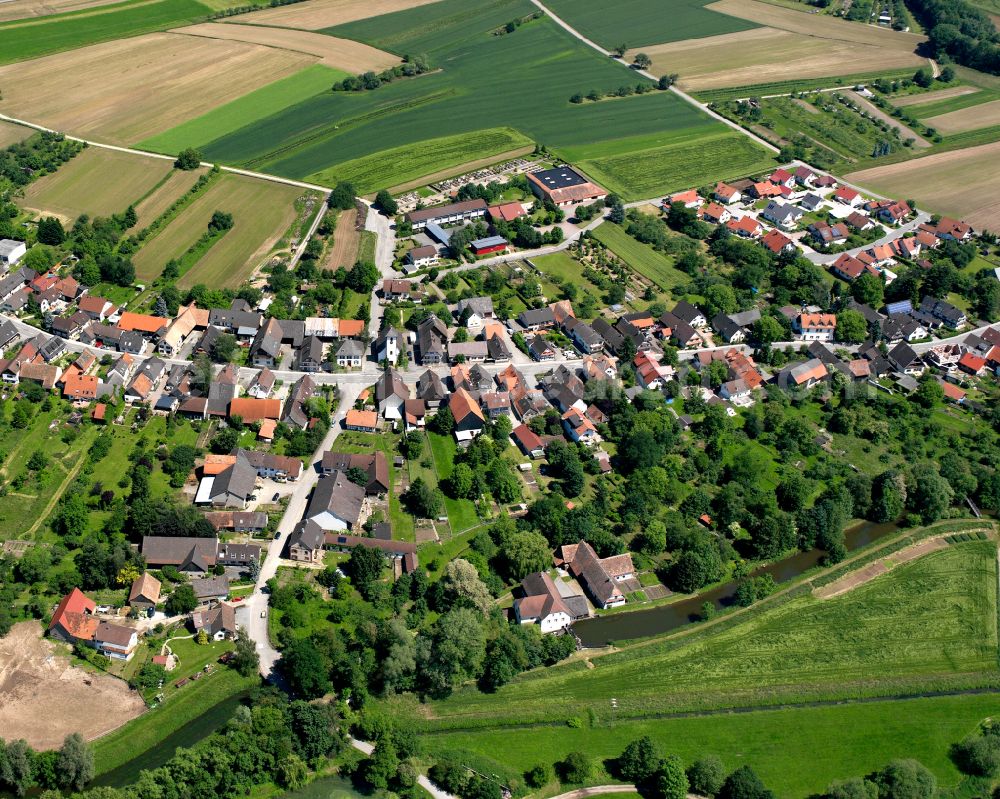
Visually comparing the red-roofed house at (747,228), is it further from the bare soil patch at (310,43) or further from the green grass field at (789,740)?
the bare soil patch at (310,43)

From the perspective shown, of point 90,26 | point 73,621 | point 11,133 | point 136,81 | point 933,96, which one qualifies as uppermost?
point 90,26

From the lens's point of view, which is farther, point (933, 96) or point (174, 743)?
point (933, 96)

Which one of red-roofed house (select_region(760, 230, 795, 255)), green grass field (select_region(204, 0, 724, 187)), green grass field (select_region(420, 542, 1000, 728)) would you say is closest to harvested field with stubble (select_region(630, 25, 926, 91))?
green grass field (select_region(204, 0, 724, 187))

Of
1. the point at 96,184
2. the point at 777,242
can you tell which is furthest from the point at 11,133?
the point at 777,242

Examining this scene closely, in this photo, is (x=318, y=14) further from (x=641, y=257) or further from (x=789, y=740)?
(x=789, y=740)

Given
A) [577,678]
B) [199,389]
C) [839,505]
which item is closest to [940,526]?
[839,505]

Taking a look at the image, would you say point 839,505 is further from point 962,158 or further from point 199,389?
point 962,158

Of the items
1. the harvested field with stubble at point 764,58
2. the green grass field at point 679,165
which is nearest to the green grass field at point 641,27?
the harvested field with stubble at point 764,58

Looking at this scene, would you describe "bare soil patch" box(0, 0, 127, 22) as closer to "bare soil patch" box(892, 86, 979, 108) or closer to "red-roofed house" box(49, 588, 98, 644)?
"red-roofed house" box(49, 588, 98, 644)
